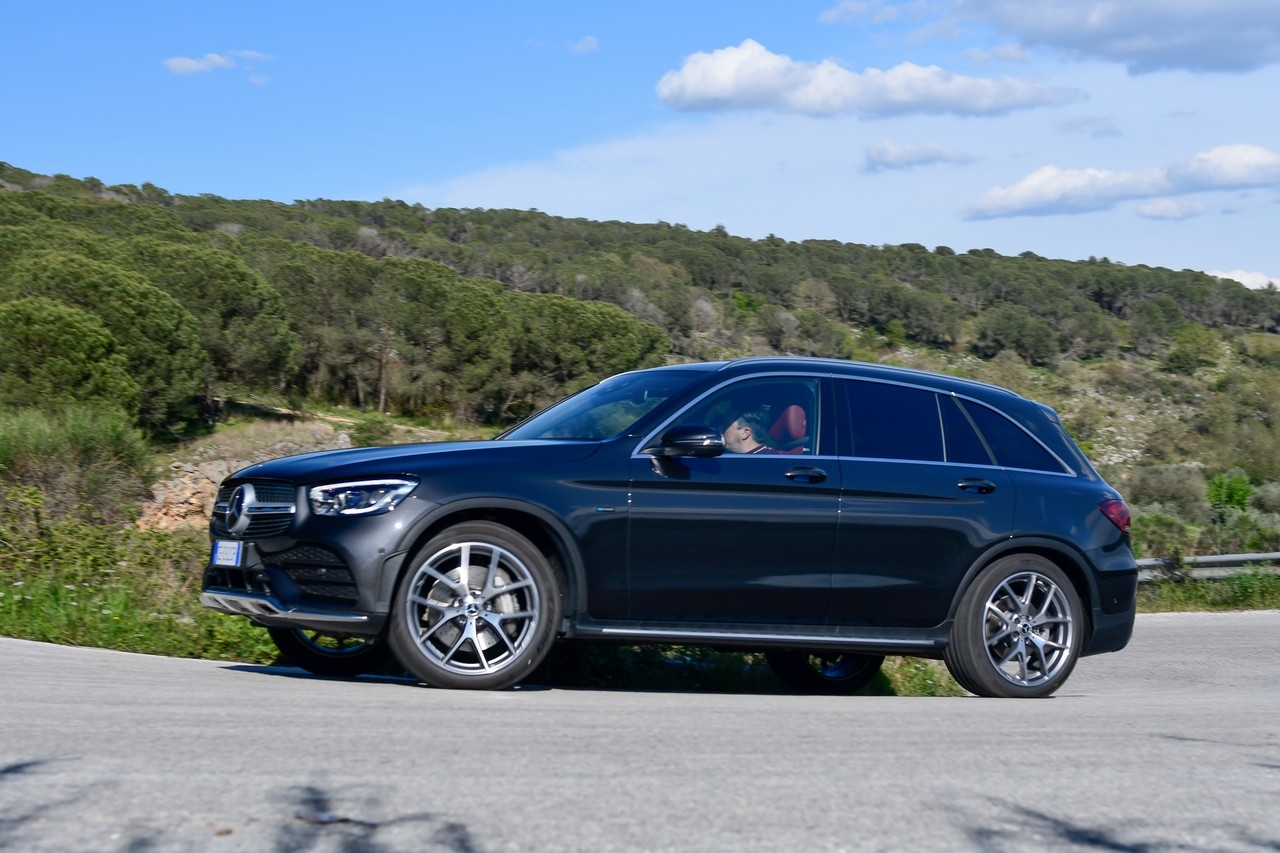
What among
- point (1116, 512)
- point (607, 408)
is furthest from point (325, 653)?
point (1116, 512)

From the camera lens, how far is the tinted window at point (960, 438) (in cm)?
805

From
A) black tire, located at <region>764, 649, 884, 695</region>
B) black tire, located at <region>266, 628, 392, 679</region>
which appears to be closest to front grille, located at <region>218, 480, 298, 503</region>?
black tire, located at <region>266, 628, 392, 679</region>

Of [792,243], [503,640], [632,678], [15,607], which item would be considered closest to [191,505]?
[15,607]

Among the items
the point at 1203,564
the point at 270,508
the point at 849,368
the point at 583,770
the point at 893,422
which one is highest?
the point at 849,368

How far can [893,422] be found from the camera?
7.95 m

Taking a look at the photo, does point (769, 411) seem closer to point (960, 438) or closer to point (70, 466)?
point (960, 438)

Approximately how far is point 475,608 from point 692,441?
1341 millimetres

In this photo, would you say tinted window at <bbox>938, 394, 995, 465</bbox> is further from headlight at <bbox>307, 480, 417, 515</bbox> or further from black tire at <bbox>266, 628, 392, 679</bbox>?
black tire at <bbox>266, 628, 392, 679</bbox>

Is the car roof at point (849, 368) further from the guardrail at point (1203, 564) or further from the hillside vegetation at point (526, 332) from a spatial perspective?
the guardrail at point (1203, 564)

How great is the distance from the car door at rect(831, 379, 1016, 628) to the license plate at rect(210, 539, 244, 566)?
3.03 metres

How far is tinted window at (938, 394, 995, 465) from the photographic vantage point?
26.4 ft

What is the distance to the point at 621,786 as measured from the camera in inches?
178

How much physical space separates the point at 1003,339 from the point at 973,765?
2595 inches

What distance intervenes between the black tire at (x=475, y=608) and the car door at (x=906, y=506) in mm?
1667
